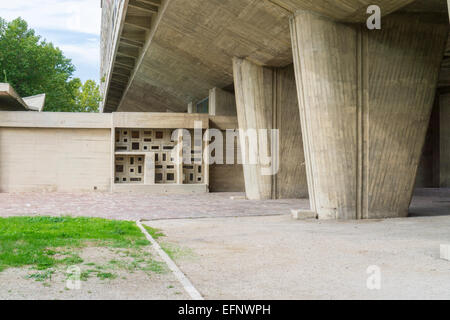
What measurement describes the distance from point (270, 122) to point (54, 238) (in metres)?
13.9

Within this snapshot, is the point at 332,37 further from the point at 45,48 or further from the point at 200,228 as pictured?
the point at 45,48

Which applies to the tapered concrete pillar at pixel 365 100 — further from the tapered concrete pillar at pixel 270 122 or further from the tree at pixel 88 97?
the tree at pixel 88 97

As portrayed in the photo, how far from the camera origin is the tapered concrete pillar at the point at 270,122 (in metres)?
21.6

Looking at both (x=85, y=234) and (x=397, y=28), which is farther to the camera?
(x=397, y=28)

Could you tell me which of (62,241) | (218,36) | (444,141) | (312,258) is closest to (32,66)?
(218,36)

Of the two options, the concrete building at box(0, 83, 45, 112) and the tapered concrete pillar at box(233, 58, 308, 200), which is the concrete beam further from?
the concrete building at box(0, 83, 45, 112)

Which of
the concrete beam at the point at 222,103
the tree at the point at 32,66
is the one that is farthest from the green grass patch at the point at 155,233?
the tree at the point at 32,66

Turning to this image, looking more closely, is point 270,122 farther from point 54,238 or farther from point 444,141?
point 444,141

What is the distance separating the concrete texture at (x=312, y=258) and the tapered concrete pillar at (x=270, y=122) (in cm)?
878

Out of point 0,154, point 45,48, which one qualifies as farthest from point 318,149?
point 45,48

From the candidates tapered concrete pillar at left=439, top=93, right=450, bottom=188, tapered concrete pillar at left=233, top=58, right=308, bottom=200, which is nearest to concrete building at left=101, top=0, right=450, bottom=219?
tapered concrete pillar at left=233, top=58, right=308, bottom=200

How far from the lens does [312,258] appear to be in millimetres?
7840

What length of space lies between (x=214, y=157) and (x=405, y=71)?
1491 cm
